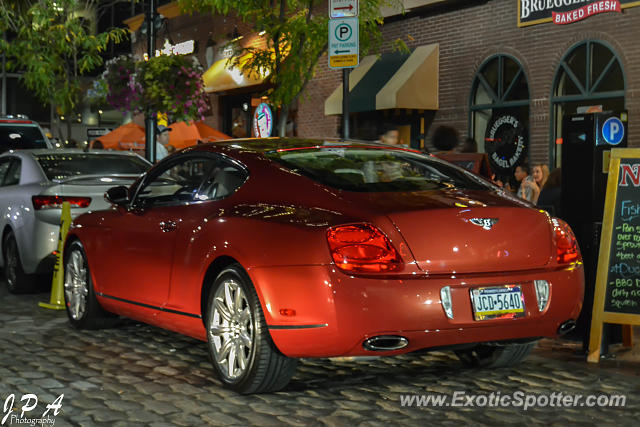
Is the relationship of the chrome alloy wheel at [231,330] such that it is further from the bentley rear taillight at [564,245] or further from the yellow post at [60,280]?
the yellow post at [60,280]

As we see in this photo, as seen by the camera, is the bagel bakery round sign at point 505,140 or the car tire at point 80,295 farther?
the bagel bakery round sign at point 505,140

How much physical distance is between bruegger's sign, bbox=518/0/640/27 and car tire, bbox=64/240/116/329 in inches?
407

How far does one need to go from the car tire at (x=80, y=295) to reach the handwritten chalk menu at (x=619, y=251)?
12.6 ft

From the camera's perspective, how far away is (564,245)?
6.05 meters

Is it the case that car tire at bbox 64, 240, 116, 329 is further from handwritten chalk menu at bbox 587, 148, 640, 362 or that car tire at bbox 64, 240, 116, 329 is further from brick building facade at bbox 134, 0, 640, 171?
brick building facade at bbox 134, 0, 640, 171

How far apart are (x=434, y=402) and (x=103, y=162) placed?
20.8 feet

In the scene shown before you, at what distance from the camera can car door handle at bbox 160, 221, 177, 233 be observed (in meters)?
6.73

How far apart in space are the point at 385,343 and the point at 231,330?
41.6 inches

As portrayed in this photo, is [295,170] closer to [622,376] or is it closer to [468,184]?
[468,184]

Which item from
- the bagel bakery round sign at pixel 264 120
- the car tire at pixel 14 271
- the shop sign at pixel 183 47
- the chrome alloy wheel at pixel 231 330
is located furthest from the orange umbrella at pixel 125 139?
the chrome alloy wheel at pixel 231 330

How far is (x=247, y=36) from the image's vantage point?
88.4 feet

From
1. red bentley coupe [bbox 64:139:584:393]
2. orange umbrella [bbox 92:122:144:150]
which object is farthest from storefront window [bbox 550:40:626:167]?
orange umbrella [bbox 92:122:144:150]

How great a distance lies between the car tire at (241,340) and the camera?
18.9ft

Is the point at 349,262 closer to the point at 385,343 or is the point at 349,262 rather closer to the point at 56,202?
the point at 385,343
